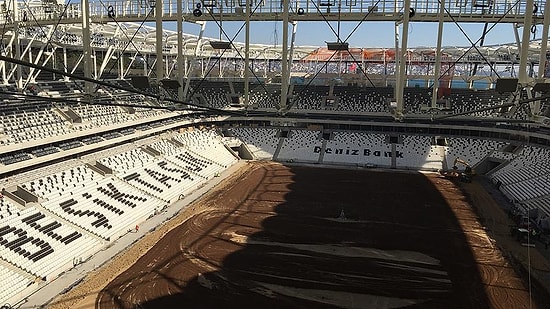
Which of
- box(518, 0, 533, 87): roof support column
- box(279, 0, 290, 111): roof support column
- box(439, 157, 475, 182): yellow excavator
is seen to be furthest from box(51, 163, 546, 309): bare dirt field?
box(518, 0, 533, 87): roof support column

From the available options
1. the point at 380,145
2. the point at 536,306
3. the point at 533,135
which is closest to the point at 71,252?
the point at 536,306

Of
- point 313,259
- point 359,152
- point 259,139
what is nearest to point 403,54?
point 313,259

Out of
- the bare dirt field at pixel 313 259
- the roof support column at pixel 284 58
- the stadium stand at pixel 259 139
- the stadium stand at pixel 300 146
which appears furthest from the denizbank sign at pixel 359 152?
the roof support column at pixel 284 58

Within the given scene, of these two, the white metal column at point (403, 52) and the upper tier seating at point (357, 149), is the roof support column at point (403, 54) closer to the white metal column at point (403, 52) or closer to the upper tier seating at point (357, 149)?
the white metal column at point (403, 52)

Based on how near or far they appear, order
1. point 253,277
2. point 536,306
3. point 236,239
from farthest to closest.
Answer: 1. point 236,239
2. point 253,277
3. point 536,306

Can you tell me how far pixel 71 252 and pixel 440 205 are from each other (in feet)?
63.9

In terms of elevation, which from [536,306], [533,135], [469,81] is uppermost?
[469,81]

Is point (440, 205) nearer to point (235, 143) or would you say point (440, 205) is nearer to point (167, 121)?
point (235, 143)

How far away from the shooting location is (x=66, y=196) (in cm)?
2147

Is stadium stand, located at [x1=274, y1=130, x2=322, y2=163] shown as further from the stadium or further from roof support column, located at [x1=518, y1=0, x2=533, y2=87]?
roof support column, located at [x1=518, y1=0, x2=533, y2=87]

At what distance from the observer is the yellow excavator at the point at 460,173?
105ft

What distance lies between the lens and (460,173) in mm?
33000

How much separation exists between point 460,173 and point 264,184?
14.7m

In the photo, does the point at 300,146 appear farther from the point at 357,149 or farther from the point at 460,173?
the point at 460,173
